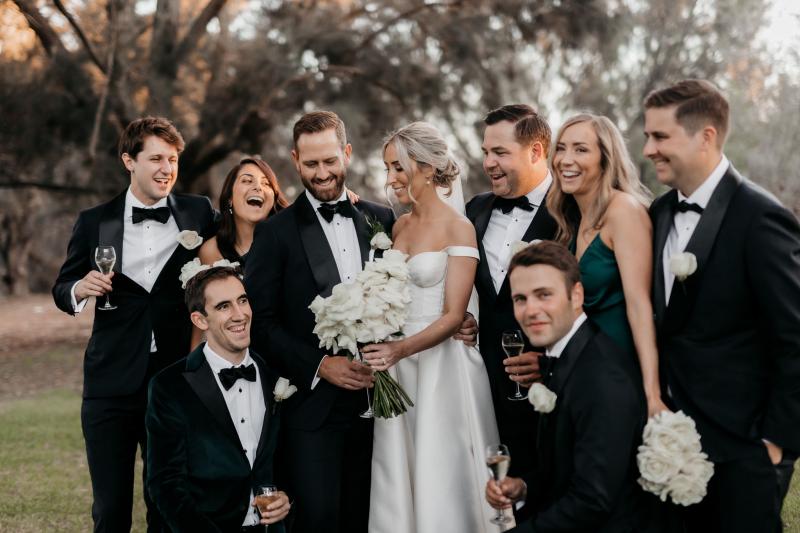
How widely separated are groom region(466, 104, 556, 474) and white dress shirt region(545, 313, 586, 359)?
→ 1.13 m

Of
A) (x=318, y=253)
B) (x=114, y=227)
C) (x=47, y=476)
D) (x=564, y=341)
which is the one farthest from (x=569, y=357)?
→ (x=47, y=476)

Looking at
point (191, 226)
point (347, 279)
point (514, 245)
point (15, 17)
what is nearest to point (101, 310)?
point (191, 226)

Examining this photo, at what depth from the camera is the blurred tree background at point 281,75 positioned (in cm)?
1336

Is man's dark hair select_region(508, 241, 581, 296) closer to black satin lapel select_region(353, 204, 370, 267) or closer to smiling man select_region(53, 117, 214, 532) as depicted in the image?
black satin lapel select_region(353, 204, 370, 267)

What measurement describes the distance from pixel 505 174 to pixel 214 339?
1.90 m

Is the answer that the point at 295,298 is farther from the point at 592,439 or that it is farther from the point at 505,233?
the point at 592,439

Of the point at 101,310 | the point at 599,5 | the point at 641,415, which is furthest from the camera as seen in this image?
the point at 599,5

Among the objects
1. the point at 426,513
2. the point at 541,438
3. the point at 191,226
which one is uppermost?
the point at 191,226

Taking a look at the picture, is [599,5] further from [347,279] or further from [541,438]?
[541,438]

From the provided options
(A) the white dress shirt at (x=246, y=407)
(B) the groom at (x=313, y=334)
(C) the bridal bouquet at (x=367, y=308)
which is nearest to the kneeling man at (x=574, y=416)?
(C) the bridal bouquet at (x=367, y=308)

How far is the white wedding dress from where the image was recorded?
15.1ft

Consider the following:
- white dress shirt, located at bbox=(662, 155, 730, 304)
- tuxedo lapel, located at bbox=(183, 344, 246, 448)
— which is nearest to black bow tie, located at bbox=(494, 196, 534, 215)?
white dress shirt, located at bbox=(662, 155, 730, 304)

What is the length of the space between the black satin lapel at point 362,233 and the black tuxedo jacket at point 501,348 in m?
0.65

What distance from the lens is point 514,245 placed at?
4371 millimetres
